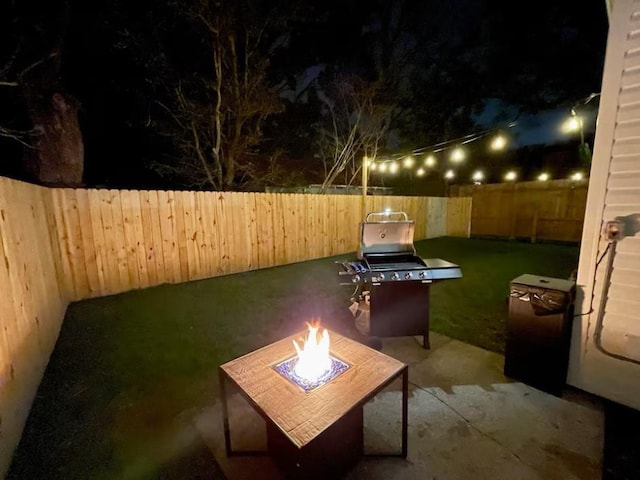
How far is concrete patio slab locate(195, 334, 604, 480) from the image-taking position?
1.50m

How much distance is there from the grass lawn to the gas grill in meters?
0.55

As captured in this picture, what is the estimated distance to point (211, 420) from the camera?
1.86 m

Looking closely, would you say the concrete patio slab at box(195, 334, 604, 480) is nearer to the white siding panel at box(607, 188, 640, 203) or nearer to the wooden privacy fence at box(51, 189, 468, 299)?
the white siding panel at box(607, 188, 640, 203)

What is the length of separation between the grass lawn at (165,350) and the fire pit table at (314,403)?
59 centimetres

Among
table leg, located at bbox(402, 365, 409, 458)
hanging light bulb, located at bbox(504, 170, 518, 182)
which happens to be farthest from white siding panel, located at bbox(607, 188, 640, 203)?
hanging light bulb, located at bbox(504, 170, 518, 182)

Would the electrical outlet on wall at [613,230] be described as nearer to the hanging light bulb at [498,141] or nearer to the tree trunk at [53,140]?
the hanging light bulb at [498,141]

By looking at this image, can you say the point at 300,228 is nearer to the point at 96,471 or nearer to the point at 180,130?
the point at 180,130

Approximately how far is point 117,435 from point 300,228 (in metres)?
5.01

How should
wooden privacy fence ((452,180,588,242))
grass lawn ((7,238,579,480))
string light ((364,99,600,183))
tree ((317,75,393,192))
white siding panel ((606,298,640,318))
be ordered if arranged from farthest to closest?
tree ((317,75,393,192)), wooden privacy fence ((452,180,588,242)), string light ((364,99,600,183)), white siding panel ((606,298,640,318)), grass lawn ((7,238,579,480))

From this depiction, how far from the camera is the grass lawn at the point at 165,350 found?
1.61m

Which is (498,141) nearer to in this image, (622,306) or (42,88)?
(622,306)

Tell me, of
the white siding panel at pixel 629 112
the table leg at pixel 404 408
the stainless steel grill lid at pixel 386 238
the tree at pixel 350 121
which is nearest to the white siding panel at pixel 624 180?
the white siding panel at pixel 629 112

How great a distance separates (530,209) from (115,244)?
11036 millimetres

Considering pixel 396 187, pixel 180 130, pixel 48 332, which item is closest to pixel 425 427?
pixel 48 332
